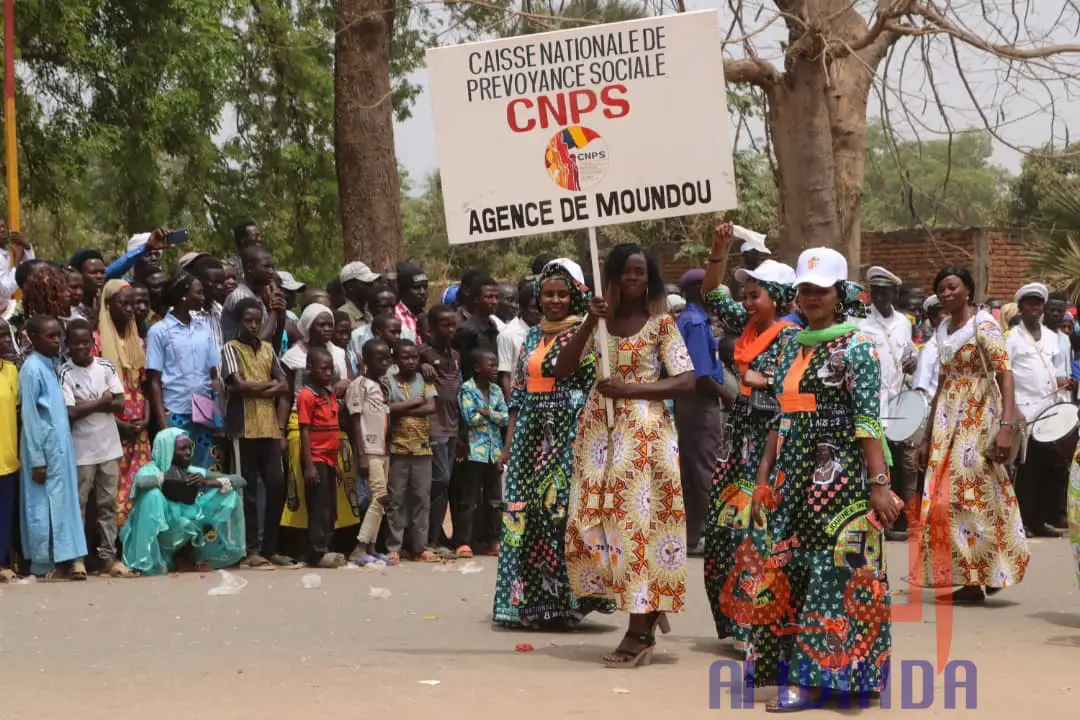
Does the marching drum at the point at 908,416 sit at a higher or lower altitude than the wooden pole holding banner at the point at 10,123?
lower

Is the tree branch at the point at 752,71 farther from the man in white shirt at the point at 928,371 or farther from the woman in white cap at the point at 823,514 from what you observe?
the woman in white cap at the point at 823,514

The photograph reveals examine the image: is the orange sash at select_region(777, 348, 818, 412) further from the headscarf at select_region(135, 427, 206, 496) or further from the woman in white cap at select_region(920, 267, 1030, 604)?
the headscarf at select_region(135, 427, 206, 496)

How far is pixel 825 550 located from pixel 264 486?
5.42 meters

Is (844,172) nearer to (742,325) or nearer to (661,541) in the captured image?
(742,325)

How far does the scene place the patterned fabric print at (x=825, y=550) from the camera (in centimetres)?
623

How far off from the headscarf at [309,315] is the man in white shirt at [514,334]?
1304mm

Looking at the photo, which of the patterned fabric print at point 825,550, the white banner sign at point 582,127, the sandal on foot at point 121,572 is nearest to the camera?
the patterned fabric print at point 825,550

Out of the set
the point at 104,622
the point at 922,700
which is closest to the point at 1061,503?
the point at 922,700

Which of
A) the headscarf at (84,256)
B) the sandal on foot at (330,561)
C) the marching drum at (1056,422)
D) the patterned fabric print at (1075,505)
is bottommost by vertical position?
the sandal on foot at (330,561)

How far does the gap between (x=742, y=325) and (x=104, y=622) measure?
3.76 meters

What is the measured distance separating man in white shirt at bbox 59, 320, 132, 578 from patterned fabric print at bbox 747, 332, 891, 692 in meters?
5.08

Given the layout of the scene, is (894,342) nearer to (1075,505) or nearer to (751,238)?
(1075,505)

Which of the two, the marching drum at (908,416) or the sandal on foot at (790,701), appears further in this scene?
the marching drum at (908,416)

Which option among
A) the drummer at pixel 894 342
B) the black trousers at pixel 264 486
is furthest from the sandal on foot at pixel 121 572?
the drummer at pixel 894 342
